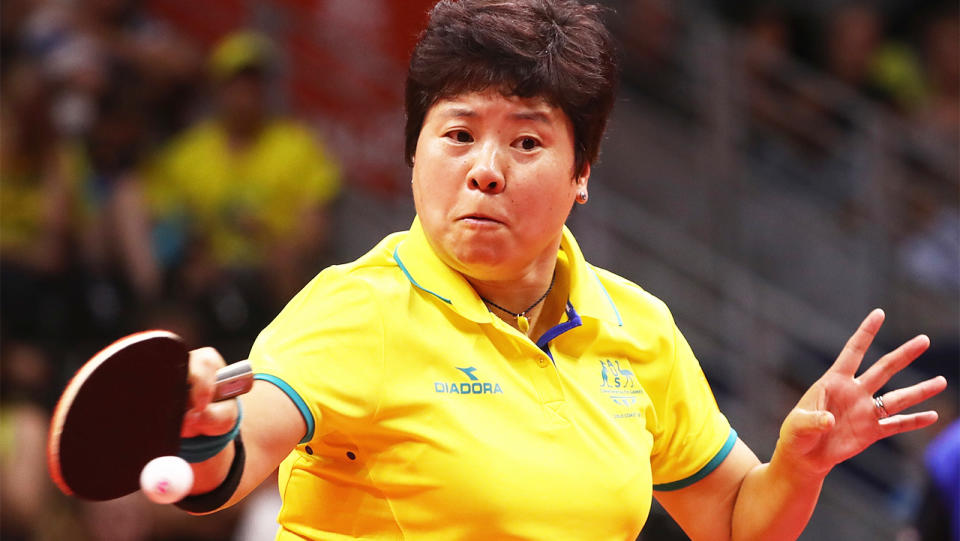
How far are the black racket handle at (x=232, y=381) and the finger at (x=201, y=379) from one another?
0.01 metres

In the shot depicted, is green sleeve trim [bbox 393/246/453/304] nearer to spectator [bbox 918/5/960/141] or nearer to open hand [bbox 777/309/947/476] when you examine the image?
open hand [bbox 777/309/947/476]

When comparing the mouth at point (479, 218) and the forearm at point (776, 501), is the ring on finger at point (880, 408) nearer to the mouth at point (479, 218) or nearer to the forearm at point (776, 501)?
the forearm at point (776, 501)

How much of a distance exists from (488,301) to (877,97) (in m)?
5.88

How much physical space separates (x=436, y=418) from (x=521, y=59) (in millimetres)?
629

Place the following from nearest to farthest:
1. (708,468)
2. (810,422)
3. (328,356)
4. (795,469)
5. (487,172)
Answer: (328,356) < (487,172) < (810,422) < (795,469) < (708,468)

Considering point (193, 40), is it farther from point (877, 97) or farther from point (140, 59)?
point (877, 97)

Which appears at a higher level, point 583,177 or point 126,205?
point 583,177

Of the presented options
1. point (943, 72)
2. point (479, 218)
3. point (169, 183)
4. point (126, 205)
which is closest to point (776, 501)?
point (479, 218)

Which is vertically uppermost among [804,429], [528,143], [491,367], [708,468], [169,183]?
[528,143]

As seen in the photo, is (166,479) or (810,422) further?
(810,422)

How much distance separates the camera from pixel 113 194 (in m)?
5.89

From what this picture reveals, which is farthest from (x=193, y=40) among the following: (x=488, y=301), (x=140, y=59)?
(x=488, y=301)

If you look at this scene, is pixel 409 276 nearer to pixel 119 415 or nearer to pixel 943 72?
pixel 119 415

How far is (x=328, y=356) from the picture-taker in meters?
2.07
